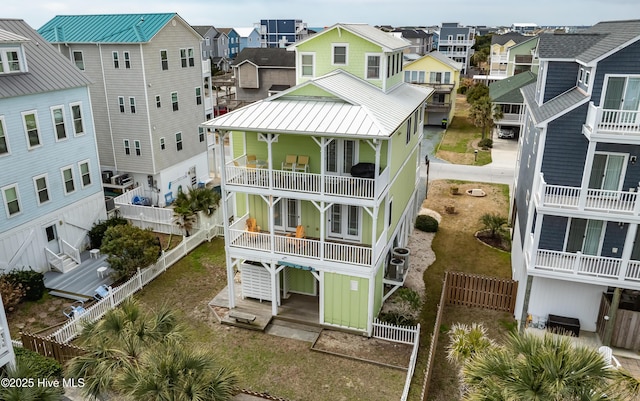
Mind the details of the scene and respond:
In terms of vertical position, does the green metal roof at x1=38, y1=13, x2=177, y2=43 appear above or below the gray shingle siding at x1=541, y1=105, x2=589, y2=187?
above

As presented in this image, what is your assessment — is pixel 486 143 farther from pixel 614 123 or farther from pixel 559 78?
pixel 614 123

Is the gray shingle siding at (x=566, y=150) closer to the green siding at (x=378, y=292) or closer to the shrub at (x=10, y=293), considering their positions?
the green siding at (x=378, y=292)

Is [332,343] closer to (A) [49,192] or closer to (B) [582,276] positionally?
(B) [582,276]

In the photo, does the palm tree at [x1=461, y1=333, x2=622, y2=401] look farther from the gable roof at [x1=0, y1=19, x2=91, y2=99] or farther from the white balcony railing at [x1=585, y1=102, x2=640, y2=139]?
the gable roof at [x1=0, y1=19, x2=91, y2=99]

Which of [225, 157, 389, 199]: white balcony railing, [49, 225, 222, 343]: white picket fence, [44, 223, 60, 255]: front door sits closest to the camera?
[225, 157, 389, 199]: white balcony railing

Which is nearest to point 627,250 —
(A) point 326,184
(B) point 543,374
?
(B) point 543,374

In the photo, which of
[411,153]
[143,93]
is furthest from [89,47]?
[411,153]

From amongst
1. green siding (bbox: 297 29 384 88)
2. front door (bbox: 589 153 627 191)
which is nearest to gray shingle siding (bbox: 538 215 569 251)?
front door (bbox: 589 153 627 191)

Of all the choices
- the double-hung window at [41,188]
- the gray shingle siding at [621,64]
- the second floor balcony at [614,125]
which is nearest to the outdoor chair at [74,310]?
the double-hung window at [41,188]
